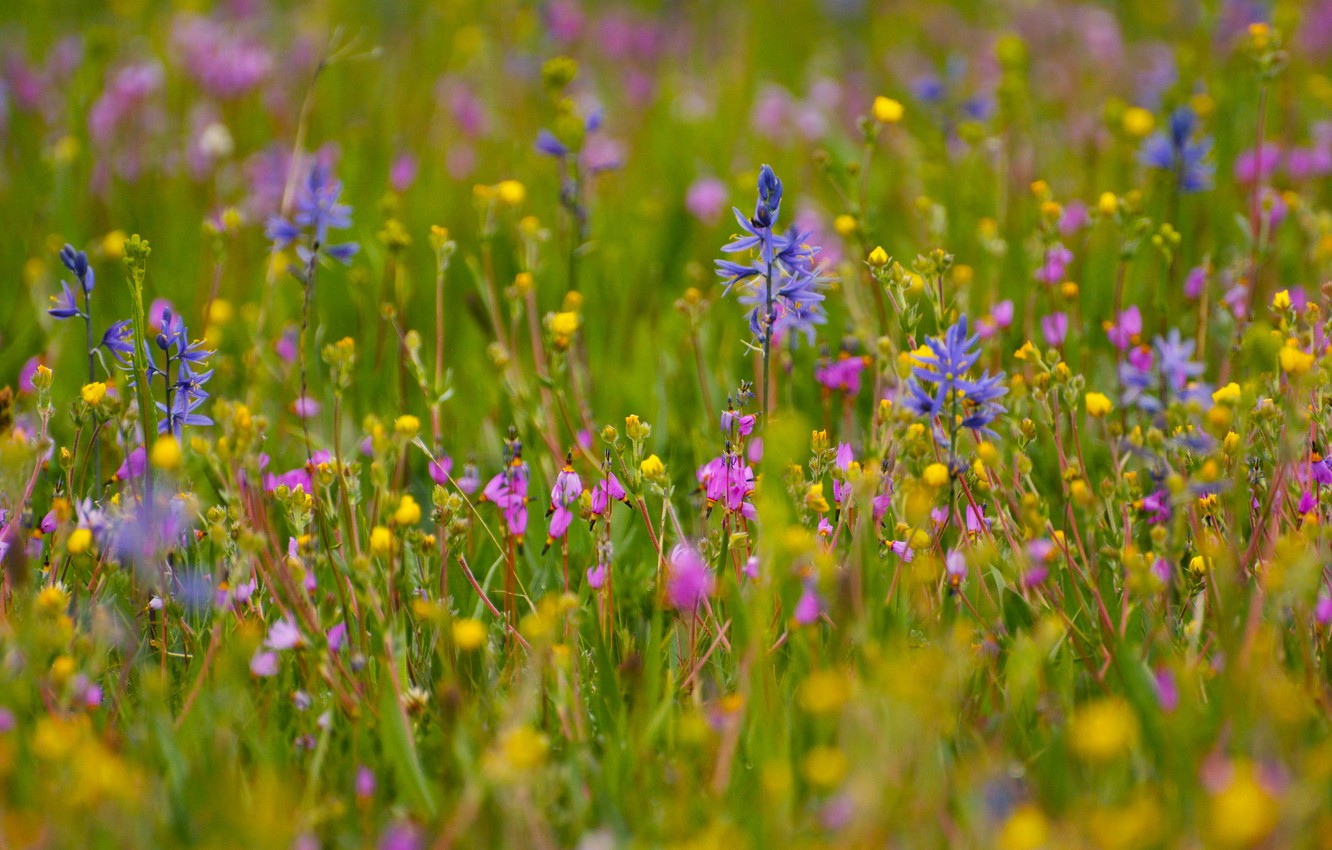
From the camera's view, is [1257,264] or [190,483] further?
[1257,264]

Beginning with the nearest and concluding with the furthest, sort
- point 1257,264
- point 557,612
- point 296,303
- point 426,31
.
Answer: point 557,612, point 1257,264, point 296,303, point 426,31

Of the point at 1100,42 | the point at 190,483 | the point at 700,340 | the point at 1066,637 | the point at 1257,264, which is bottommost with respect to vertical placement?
the point at 1066,637

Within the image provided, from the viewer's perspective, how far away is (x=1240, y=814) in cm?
91

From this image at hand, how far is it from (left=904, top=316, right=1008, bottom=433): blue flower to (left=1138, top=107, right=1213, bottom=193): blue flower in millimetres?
1448

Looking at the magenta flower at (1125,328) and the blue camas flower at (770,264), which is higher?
the blue camas flower at (770,264)

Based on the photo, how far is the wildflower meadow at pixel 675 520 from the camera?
1.26 m

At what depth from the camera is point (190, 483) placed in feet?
6.40

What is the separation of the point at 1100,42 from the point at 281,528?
497 cm

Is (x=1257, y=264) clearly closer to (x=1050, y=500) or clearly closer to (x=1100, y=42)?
(x=1050, y=500)

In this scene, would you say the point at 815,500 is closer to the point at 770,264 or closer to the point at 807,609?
the point at 807,609

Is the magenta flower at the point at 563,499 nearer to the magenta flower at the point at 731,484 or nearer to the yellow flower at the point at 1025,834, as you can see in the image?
the magenta flower at the point at 731,484

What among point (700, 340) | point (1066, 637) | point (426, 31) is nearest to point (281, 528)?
point (700, 340)

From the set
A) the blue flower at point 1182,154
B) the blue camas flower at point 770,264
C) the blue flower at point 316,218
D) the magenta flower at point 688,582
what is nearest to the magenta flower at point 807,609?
the magenta flower at point 688,582

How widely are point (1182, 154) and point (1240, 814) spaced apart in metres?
2.33
